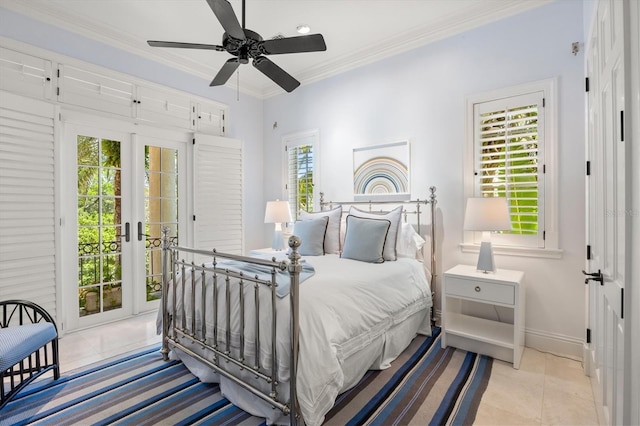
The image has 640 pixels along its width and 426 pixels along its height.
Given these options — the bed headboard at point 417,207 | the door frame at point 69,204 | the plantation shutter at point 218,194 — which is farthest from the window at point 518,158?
the door frame at point 69,204

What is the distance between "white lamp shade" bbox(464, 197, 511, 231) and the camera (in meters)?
2.62

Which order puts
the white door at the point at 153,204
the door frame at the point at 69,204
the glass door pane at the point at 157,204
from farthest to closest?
the glass door pane at the point at 157,204
the white door at the point at 153,204
the door frame at the point at 69,204

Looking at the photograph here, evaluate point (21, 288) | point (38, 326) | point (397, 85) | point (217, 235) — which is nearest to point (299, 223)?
point (217, 235)

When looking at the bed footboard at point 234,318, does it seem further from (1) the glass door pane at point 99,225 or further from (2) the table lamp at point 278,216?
(2) the table lamp at point 278,216

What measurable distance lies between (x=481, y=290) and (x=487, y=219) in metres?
0.58

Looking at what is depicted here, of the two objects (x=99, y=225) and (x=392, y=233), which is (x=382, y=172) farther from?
(x=99, y=225)

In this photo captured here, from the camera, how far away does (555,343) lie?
8.87ft

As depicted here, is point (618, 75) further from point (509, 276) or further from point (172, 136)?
point (172, 136)

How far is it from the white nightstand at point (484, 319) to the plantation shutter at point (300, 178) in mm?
2290

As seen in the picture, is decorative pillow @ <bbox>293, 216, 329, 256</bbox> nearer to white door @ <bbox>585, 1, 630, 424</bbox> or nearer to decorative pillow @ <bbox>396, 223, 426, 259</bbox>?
decorative pillow @ <bbox>396, 223, 426, 259</bbox>

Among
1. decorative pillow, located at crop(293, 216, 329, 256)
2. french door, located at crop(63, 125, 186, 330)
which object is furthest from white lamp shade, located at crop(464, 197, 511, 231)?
french door, located at crop(63, 125, 186, 330)

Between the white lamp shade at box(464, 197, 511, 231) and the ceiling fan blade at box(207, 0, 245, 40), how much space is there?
221 centimetres

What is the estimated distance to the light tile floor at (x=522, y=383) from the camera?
1.88 m

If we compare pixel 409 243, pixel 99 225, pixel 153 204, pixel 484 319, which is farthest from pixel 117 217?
pixel 484 319
